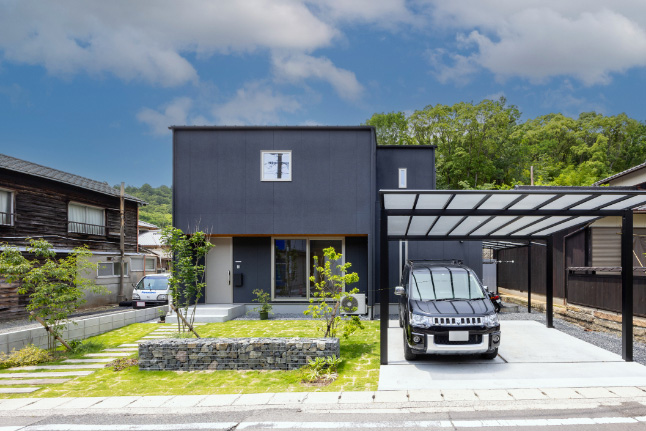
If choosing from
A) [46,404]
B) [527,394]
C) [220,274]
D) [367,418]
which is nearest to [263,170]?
[220,274]

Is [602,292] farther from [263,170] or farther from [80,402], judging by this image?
[80,402]

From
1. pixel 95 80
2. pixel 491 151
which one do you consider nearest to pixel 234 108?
pixel 95 80

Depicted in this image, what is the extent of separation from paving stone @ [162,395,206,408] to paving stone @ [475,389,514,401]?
13.5 feet

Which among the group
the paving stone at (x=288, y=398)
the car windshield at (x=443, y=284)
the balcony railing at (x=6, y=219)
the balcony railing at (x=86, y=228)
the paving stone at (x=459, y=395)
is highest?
the balcony railing at (x=6, y=219)

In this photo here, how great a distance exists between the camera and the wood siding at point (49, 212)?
1622 cm

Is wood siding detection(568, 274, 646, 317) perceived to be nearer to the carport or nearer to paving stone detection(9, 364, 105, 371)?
the carport

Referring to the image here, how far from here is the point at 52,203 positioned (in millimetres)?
18281

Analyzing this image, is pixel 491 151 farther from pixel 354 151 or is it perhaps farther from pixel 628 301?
pixel 628 301

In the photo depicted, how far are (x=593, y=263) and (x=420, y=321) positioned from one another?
416 inches

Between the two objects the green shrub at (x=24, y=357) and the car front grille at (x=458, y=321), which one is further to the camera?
the green shrub at (x=24, y=357)

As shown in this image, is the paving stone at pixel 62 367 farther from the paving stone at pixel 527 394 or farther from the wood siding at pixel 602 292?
the wood siding at pixel 602 292

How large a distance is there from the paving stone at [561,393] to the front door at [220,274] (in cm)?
1055

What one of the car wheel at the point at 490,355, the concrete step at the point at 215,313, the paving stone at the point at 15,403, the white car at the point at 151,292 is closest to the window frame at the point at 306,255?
the concrete step at the point at 215,313

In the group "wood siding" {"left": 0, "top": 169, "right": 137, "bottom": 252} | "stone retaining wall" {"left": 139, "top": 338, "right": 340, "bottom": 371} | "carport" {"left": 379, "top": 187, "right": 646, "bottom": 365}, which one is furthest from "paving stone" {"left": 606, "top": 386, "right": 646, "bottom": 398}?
"wood siding" {"left": 0, "top": 169, "right": 137, "bottom": 252}
